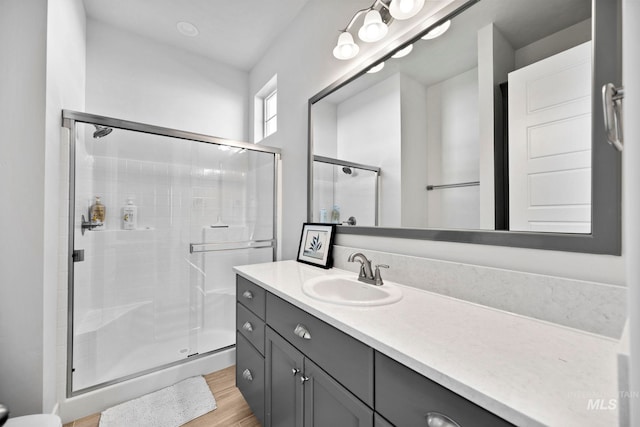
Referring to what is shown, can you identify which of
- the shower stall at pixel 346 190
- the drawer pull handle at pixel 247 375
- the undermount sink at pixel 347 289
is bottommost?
the drawer pull handle at pixel 247 375

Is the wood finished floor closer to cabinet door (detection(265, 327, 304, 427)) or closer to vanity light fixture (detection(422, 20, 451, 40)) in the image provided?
cabinet door (detection(265, 327, 304, 427))

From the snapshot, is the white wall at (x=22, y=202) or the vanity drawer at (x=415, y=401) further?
the white wall at (x=22, y=202)

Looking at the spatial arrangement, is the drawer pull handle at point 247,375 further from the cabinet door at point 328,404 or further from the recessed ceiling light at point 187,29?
the recessed ceiling light at point 187,29

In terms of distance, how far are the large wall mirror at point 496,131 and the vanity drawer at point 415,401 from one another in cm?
56

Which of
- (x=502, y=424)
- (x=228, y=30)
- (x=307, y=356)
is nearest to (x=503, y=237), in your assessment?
(x=502, y=424)

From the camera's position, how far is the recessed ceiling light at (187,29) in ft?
7.06

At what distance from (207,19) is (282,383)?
2.60 metres

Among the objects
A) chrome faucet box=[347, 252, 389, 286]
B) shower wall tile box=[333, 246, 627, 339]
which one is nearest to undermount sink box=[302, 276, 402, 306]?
chrome faucet box=[347, 252, 389, 286]

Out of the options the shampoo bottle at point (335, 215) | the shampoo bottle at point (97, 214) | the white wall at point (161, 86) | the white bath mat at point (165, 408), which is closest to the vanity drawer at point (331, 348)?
the shampoo bottle at point (335, 215)

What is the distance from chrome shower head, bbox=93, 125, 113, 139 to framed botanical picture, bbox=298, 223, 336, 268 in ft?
4.51

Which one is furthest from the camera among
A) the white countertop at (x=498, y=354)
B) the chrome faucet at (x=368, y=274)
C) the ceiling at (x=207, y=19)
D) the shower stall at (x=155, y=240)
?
the ceiling at (x=207, y=19)

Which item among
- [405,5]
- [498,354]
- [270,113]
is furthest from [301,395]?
[270,113]

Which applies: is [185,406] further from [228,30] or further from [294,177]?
[228,30]

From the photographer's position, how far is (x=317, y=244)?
1647 mm
